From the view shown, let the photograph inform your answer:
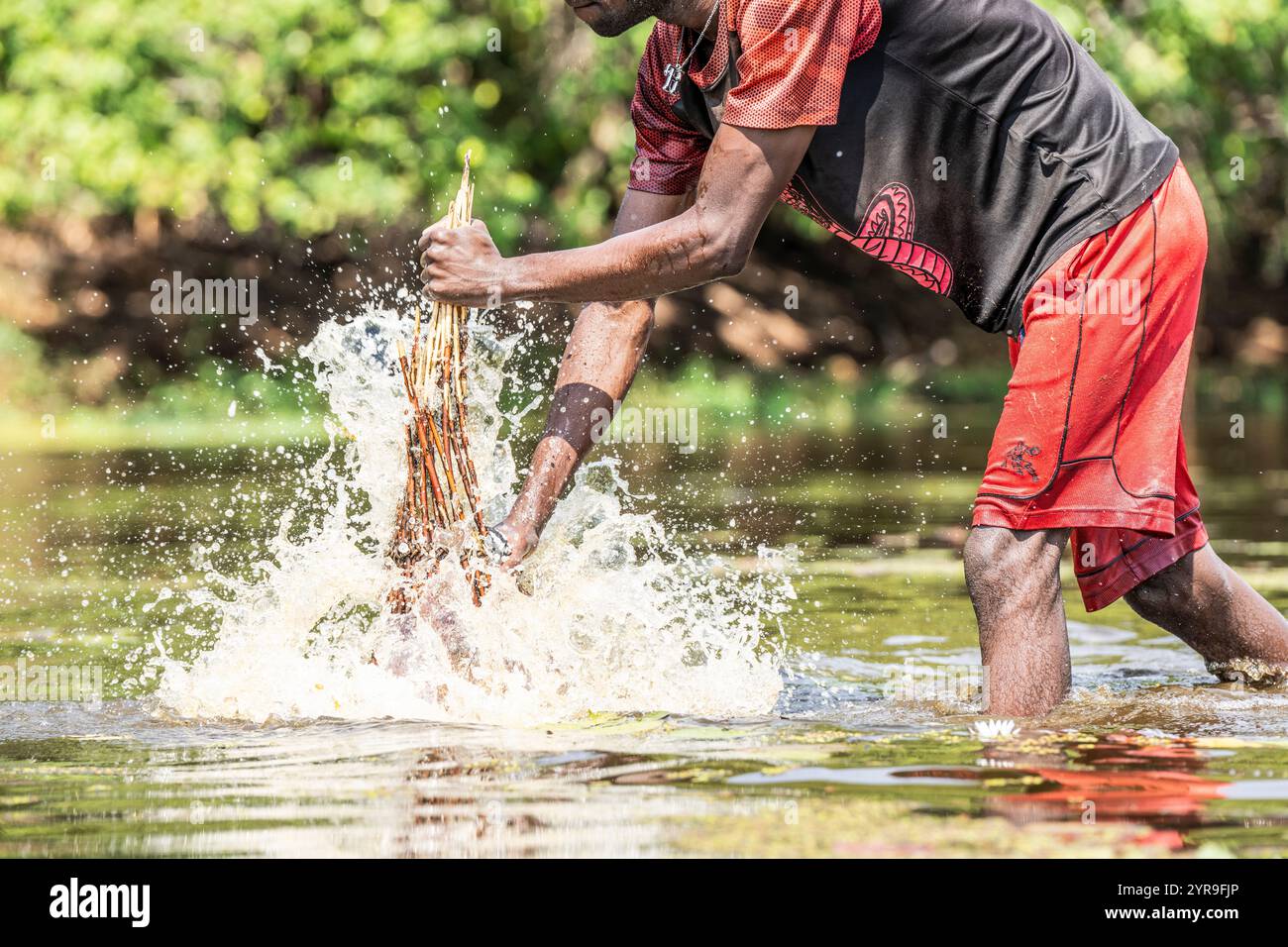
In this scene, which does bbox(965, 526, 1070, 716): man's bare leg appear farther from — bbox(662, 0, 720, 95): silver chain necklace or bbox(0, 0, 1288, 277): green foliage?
bbox(0, 0, 1288, 277): green foliage

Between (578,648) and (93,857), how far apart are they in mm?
1996

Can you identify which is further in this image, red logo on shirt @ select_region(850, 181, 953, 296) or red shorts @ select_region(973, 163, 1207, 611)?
red logo on shirt @ select_region(850, 181, 953, 296)

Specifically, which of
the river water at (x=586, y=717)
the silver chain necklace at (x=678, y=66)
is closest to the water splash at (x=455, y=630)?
the river water at (x=586, y=717)

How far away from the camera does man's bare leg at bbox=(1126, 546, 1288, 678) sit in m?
5.37

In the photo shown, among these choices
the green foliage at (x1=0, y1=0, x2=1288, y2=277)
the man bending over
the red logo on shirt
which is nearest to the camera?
the man bending over

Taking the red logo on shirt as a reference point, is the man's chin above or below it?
above

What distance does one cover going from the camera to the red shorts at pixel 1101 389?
15.5 ft

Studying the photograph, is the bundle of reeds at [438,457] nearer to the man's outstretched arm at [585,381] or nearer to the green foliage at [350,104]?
the man's outstretched arm at [585,381]

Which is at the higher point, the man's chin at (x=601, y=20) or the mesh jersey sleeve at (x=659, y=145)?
the man's chin at (x=601, y=20)

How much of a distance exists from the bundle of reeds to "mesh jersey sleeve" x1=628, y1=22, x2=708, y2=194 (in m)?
0.56

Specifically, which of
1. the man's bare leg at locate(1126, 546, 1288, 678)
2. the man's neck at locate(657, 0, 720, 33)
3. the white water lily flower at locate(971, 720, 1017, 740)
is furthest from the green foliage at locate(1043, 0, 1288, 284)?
the white water lily flower at locate(971, 720, 1017, 740)

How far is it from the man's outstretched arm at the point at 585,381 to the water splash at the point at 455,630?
0.53 feet
